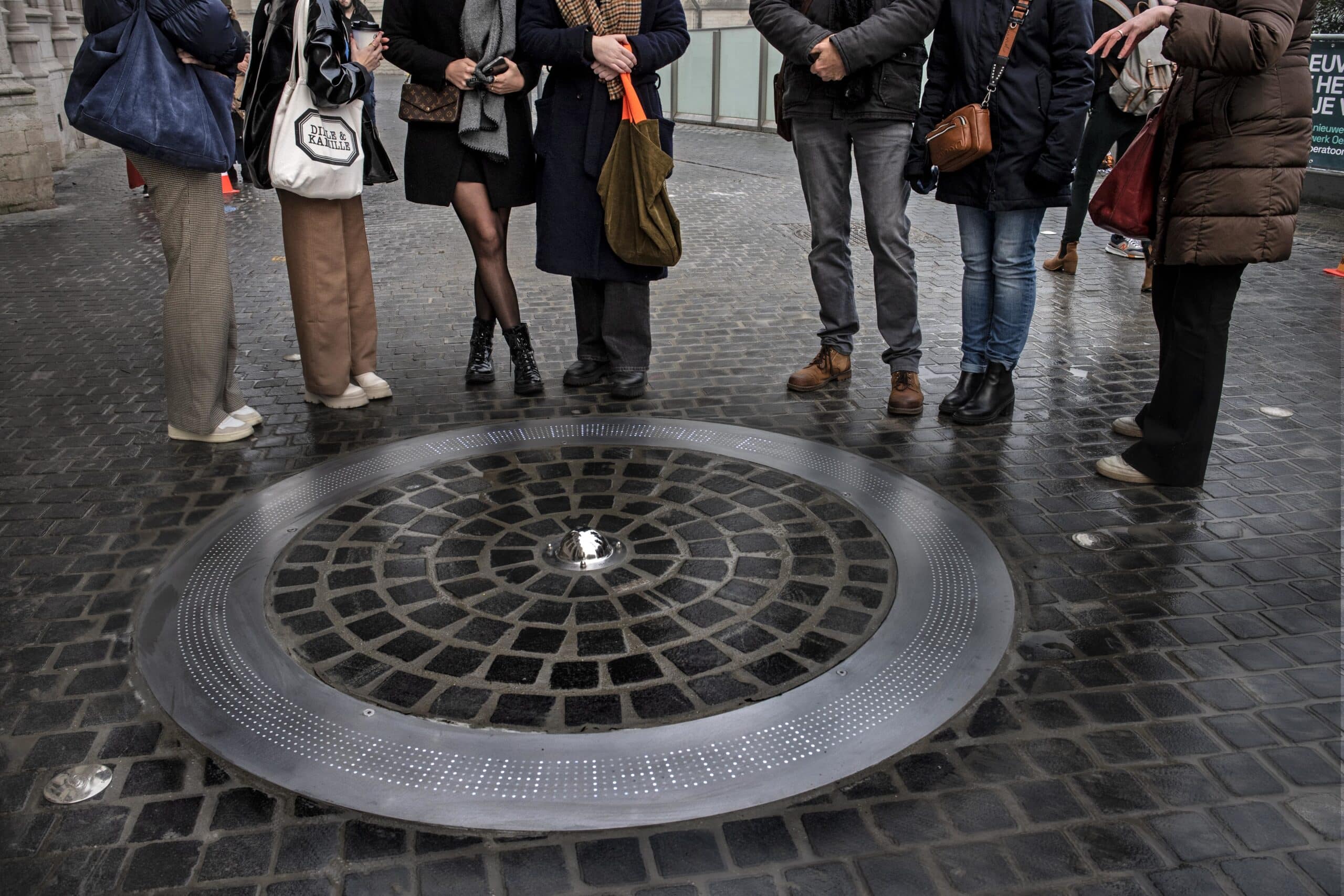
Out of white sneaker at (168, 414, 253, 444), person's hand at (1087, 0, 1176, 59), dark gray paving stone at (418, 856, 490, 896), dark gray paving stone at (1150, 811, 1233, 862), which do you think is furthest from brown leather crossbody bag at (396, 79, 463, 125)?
dark gray paving stone at (1150, 811, 1233, 862)

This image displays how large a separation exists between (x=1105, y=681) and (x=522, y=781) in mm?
1611

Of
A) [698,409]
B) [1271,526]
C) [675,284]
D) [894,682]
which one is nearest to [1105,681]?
[894,682]

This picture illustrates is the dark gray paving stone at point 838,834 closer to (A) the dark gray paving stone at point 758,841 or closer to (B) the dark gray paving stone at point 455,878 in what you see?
(A) the dark gray paving stone at point 758,841

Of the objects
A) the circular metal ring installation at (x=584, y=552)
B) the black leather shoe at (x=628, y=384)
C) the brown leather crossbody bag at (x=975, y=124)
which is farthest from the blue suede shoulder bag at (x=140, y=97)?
the brown leather crossbody bag at (x=975, y=124)

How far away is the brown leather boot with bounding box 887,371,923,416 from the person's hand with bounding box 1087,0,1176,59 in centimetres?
165

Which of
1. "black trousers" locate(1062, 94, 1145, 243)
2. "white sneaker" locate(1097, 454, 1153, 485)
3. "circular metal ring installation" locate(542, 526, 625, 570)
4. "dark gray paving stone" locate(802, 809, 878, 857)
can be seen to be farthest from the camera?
"black trousers" locate(1062, 94, 1145, 243)

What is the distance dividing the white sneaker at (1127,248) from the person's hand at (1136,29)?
4.94m

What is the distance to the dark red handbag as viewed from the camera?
4.07m

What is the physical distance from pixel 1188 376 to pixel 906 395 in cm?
129

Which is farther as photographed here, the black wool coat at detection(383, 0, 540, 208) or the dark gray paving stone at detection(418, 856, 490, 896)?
the black wool coat at detection(383, 0, 540, 208)

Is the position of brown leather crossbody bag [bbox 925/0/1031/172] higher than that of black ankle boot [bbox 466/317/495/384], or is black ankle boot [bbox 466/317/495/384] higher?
brown leather crossbody bag [bbox 925/0/1031/172]

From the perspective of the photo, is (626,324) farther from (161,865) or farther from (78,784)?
(161,865)

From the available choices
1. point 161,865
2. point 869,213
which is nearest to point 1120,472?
point 869,213

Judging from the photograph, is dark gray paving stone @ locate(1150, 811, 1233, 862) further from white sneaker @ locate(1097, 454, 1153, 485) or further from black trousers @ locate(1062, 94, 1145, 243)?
black trousers @ locate(1062, 94, 1145, 243)
